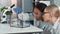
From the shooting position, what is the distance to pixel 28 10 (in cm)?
323

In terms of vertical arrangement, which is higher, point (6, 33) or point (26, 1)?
point (26, 1)

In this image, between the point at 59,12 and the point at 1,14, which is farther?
the point at 1,14

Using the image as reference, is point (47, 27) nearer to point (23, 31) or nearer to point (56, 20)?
point (56, 20)

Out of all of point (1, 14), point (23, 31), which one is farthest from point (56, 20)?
point (1, 14)

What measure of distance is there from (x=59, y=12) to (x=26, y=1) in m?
1.56

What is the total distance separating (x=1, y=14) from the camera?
2852 millimetres

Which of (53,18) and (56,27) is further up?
(53,18)

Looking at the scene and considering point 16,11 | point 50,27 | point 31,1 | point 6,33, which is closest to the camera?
point 6,33

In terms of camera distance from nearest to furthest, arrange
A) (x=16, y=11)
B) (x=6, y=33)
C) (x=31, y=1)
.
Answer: (x=6, y=33) → (x=16, y=11) → (x=31, y=1)

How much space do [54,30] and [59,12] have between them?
9.1 inches

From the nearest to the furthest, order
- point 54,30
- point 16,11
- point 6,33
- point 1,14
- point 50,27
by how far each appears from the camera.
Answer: point 6,33
point 54,30
point 50,27
point 16,11
point 1,14

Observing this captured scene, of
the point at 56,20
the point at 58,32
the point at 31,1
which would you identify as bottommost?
the point at 58,32

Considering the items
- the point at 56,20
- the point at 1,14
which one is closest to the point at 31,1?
the point at 1,14

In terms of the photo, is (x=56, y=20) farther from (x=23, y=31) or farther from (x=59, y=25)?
(x=23, y=31)
